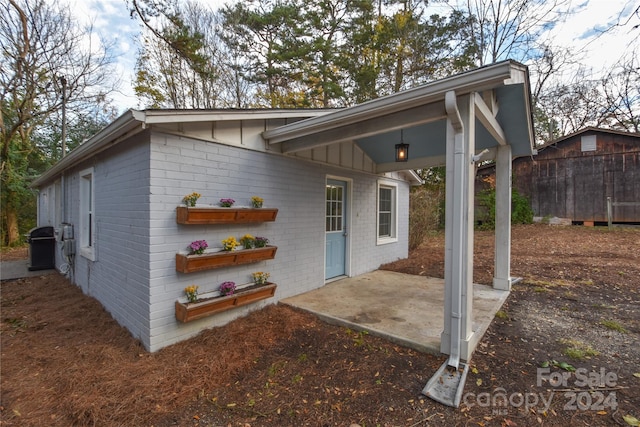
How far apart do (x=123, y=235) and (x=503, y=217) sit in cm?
539

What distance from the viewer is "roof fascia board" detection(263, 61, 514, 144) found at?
7.20 ft

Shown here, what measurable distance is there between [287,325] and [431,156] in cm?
386

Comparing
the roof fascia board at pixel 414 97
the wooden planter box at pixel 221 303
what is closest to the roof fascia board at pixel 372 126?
the roof fascia board at pixel 414 97

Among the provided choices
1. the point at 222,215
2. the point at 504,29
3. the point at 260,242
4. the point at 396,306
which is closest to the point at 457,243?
the point at 396,306

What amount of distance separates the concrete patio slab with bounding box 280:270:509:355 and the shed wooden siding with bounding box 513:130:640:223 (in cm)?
1031

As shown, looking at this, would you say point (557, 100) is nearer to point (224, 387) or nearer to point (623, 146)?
point (623, 146)

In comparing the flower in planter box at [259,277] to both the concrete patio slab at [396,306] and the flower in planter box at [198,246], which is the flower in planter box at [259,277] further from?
the flower in planter box at [198,246]

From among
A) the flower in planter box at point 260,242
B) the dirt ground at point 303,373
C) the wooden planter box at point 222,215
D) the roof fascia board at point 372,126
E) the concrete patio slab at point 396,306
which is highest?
the roof fascia board at point 372,126

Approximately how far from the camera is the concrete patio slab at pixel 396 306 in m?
3.07

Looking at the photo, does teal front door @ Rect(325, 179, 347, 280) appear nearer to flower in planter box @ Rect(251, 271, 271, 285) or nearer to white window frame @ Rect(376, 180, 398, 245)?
white window frame @ Rect(376, 180, 398, 245)

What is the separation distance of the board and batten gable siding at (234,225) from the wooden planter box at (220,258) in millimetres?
179

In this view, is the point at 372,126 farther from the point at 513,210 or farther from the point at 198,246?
the point at 513,210

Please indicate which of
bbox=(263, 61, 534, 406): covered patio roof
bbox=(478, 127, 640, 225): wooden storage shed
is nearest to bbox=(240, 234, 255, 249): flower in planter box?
bbox=(263, 61, 534, 406): covered patio roof

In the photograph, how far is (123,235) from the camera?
10.8 feet
